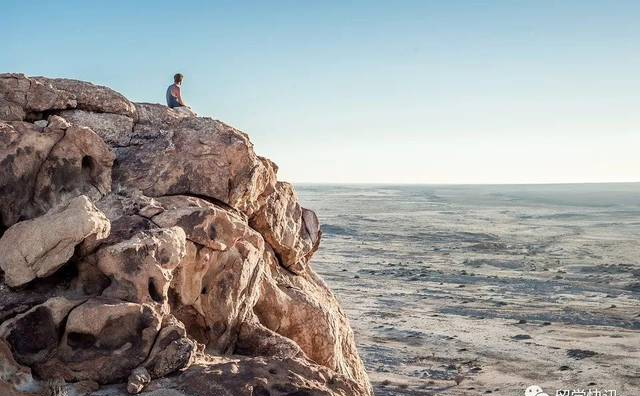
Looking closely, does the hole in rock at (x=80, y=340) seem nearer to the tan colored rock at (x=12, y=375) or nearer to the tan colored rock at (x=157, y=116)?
the tan colored rock at (x=12, y=375)

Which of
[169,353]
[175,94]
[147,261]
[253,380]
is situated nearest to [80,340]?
[169,353]

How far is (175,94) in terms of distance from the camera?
613 inches

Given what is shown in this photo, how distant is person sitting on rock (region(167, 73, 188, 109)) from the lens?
15.5 metres

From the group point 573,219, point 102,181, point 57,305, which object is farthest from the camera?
point 573,219

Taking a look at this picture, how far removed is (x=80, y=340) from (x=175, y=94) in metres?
8.24

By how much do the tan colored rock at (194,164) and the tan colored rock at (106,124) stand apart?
7.8 inches

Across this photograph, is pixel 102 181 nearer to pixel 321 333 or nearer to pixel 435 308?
pixel 321 333

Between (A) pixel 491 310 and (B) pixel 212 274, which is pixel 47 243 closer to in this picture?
(B) pixel 212 274

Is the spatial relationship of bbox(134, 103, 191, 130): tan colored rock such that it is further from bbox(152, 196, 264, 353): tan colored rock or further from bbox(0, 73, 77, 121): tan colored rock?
bbox(152, 196, 264, 353): tan colored rock

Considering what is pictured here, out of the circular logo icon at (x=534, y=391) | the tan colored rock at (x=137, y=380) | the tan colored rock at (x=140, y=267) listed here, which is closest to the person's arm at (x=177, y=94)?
the tan colored rock at (x=140, y=267)

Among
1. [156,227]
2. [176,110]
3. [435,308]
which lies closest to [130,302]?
[156,227]

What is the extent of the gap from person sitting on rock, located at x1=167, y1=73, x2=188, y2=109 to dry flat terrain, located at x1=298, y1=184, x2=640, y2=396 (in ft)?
35.6

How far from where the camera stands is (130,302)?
924 centimetres

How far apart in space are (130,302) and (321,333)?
16.0 feet
